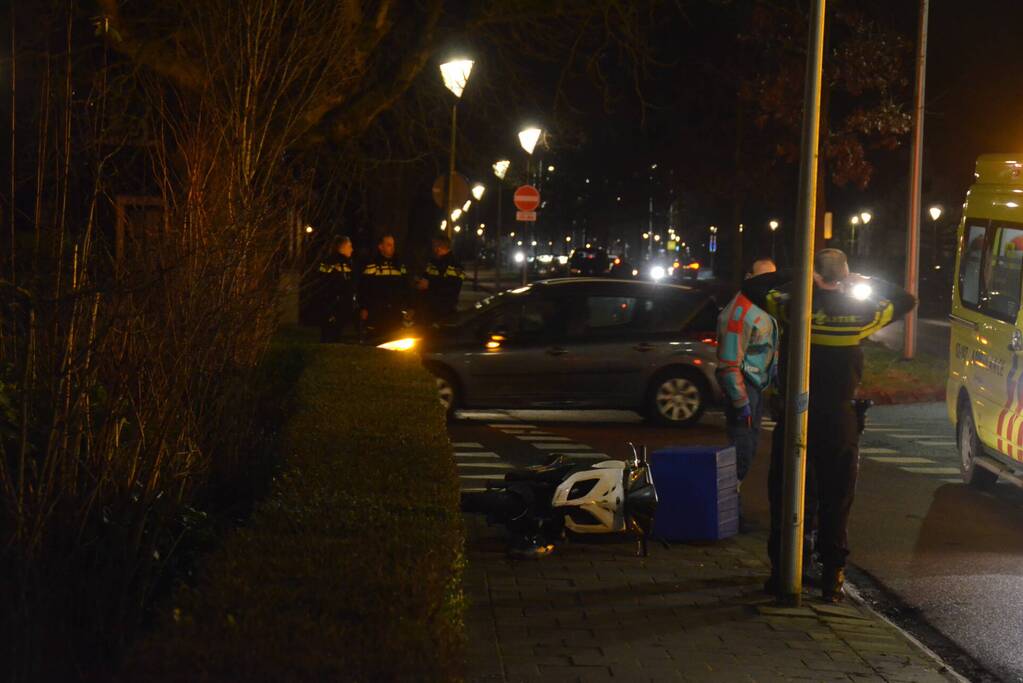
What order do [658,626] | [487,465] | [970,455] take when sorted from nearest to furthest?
[658,626]
[970,455]
[487,465]

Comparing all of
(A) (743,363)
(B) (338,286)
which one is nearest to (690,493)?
(A) (743,363)

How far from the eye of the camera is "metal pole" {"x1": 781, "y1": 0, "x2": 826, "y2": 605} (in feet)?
25.3

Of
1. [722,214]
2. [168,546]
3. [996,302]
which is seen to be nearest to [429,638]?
[168,546]

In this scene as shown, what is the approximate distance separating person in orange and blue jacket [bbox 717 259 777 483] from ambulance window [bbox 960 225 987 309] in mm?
2389

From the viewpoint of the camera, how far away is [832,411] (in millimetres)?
8164

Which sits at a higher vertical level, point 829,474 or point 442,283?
point 442,283

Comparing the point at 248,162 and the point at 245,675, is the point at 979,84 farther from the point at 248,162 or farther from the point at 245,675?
the point at 245,675

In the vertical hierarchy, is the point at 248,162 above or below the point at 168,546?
above

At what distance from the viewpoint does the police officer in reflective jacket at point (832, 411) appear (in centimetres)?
817

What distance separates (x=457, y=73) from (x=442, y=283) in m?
3.54

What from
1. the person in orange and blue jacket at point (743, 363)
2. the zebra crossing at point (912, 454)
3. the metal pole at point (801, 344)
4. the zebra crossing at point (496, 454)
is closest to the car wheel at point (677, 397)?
the zebra crossing at point (912, 454)

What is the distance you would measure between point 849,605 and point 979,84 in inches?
1649

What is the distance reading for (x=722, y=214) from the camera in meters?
60.8

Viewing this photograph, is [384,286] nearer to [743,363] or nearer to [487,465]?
[487,465]
